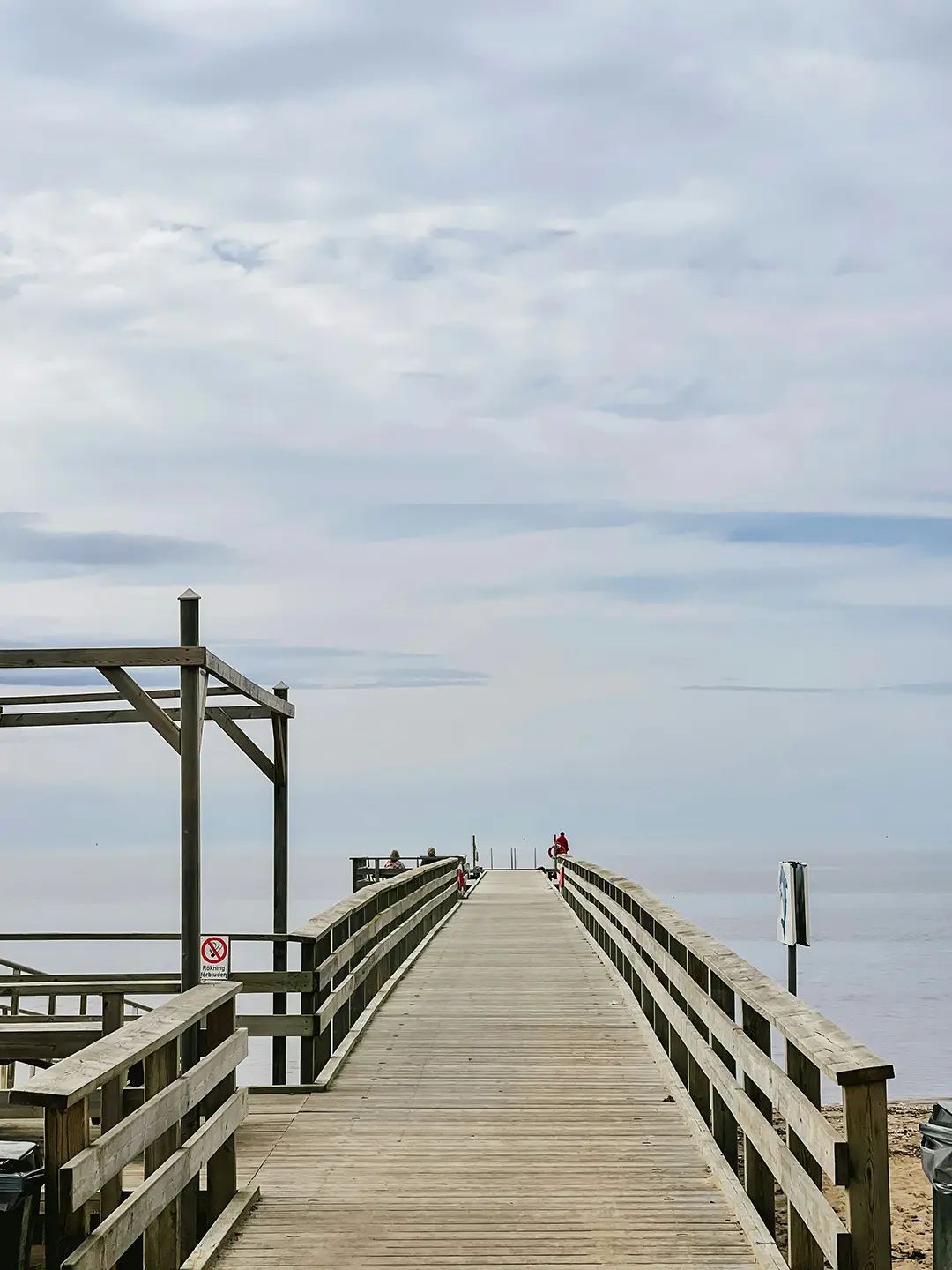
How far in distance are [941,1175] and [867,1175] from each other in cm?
33

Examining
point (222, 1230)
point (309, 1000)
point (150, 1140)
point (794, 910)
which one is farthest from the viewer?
point (794, 910)

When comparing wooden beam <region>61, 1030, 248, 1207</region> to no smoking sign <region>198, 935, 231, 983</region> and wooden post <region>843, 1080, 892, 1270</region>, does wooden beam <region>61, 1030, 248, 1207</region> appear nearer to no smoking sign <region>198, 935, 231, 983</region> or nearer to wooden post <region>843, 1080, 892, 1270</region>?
wooden post <region>843, 1080, 892, 1270</region>

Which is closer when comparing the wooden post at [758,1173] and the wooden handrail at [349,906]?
the wooden post at [758,1173]

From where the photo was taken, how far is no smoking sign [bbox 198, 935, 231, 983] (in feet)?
29.9

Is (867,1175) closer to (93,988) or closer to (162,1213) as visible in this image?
(162,1213)

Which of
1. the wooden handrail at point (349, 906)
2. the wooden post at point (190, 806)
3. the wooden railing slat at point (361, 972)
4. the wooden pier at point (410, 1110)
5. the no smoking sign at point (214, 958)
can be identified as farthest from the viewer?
the wooden railing slat at point (361, 972)

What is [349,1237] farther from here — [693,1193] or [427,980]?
[427,980]

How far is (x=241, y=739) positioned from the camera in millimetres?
11203

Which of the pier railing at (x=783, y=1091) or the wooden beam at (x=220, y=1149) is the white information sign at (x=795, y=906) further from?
the wooden beam at (x=220, y=1149)

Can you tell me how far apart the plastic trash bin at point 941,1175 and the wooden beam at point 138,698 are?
5169mm

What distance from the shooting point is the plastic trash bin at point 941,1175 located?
4309 mm

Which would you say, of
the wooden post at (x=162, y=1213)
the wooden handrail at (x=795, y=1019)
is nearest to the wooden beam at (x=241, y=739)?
the wooden handrail at (x=795, y=1019)

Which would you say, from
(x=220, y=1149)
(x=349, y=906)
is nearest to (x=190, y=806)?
(x=349, y=906)

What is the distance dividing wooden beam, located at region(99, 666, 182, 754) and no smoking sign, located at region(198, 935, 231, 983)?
51.0 inches
